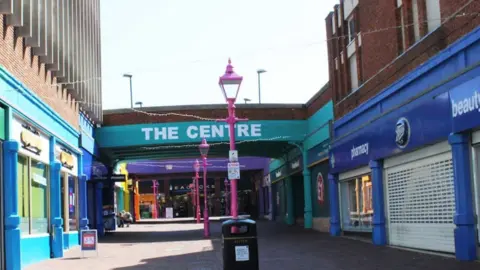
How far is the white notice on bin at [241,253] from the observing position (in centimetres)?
1123

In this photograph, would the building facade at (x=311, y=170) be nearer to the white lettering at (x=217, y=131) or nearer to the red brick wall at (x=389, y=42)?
the red brick wall at (x=389, y=42)

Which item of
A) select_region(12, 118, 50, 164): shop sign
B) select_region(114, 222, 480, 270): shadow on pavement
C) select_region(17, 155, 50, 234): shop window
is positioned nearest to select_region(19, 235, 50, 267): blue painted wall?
select_region(17, 155, 50, 234): shop window

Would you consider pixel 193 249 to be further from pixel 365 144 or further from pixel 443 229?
pixel 443 229

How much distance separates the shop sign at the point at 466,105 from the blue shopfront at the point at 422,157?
0.07ft

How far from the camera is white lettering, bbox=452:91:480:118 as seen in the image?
12164mm

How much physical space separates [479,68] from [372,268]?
177 inches

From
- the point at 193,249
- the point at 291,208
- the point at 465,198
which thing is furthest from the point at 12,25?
the point at 291,208

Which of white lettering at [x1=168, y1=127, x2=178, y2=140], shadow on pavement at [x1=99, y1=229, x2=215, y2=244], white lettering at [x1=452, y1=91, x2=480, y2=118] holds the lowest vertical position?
shadow on pavement at [x1=99, y1=229, x2=215, y2=244]

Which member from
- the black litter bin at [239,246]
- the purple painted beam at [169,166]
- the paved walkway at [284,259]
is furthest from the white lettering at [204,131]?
the purple painted beam at [169,166]

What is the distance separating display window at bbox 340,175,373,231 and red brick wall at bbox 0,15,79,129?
10.6 metres

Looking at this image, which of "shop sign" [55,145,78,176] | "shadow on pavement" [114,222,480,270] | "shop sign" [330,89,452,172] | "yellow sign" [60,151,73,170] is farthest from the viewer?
"yellow sign" [60,151,73,170]

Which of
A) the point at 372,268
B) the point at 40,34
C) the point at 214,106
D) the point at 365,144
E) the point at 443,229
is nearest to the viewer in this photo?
the point at 372,268

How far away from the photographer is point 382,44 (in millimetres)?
19188

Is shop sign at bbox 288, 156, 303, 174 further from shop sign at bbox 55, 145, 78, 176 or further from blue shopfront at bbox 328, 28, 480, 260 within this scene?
shop sign at bbox 55, 145, 78, 176
